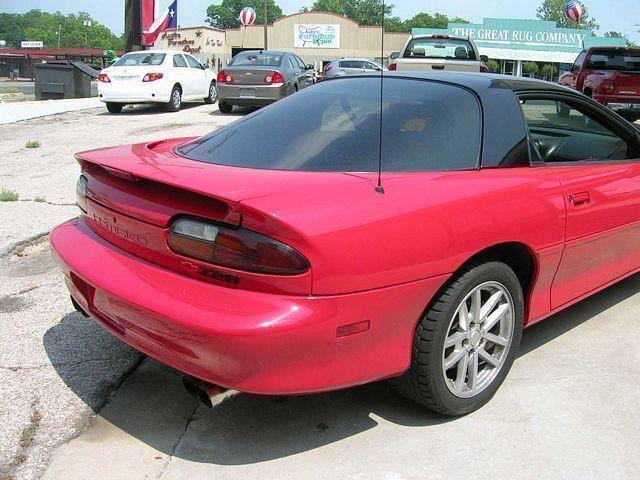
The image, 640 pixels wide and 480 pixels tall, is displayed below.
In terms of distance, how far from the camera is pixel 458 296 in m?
2.65

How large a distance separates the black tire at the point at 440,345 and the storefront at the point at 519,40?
1893 inches

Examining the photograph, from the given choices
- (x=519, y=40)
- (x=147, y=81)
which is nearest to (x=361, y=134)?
(x=147, y=81)

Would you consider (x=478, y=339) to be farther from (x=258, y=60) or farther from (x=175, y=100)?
(x=175, y=100)

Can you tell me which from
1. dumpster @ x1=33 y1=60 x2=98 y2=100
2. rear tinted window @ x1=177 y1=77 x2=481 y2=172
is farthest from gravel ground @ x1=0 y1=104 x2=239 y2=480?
dumpster @ x1=33 y1=60 x2=98 y2=100

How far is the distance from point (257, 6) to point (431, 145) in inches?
5619

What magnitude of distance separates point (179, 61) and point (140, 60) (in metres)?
1.07

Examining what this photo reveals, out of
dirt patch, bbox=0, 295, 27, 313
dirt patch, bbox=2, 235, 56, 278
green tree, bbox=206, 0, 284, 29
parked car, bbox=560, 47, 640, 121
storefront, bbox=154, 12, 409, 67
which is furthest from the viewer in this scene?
green tree, bbox=206, 0, 284, 29

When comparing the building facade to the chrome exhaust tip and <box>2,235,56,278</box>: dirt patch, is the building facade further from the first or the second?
the chrome exhaust tip

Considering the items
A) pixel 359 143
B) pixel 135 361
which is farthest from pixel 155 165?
pixel 135 361

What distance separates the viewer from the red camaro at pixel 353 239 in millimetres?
2281

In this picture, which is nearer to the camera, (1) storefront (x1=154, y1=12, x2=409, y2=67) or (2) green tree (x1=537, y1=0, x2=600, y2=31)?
(1) storefront (x1=154, y1=12, x2=409, y2=67)

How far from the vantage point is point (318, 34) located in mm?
66312

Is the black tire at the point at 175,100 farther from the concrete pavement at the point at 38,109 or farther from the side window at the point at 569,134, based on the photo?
the side window at the point at 569,134

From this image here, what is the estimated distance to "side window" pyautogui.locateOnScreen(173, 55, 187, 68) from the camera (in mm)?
15423
